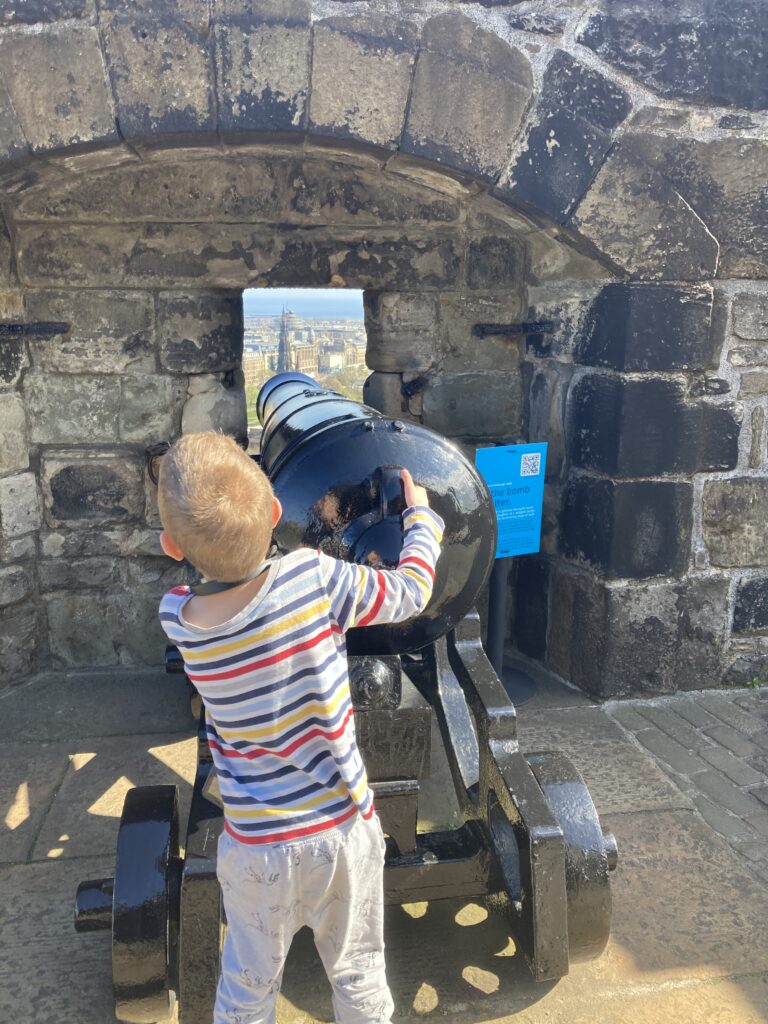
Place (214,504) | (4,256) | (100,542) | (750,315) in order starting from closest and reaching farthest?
(214,504) < (750,315) < (4,256) < (100,542)

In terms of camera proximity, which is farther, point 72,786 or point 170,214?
point 170,214

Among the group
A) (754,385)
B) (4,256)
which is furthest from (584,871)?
(4,256)

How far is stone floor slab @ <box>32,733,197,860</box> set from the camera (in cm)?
263

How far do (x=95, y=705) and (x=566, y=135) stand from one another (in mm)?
2971

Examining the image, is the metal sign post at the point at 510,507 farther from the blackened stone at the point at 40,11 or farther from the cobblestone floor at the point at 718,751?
the blackened stone at the point at 40,11

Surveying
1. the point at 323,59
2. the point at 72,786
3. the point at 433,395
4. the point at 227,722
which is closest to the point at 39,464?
the point at 72,786

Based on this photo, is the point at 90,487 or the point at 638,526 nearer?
the point at 638,526

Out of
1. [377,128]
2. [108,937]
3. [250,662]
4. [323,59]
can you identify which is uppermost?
[323,59]

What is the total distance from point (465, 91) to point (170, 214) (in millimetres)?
1371

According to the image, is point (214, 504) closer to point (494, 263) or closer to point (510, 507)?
point (510, 507)

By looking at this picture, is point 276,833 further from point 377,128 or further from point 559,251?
point 559,251

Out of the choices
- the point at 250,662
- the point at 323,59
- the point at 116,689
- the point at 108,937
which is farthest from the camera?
the point at 116,689

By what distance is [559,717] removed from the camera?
3.50 metres

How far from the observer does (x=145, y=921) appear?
187cm
